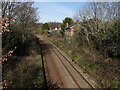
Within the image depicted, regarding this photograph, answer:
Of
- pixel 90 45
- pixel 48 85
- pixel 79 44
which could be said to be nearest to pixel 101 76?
pixel 48 85

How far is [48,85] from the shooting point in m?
8.26

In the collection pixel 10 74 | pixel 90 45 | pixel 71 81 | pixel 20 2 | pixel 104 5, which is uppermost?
pixel 20 2

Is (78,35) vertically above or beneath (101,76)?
above

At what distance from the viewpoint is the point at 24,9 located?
2200 cm

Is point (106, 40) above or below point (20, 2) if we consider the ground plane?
below

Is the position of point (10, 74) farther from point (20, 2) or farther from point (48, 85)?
point (20, 2)

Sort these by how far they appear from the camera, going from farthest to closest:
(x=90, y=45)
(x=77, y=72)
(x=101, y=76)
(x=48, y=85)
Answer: (x=90, y=45), (x=77, y=72), (x=101, y=76), (x=48, y=85)

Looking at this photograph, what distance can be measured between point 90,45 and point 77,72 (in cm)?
839

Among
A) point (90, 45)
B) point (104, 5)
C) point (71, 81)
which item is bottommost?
point (71, 81)

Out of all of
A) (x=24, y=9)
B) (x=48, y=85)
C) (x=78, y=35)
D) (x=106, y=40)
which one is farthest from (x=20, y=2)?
(x=48, y=85)

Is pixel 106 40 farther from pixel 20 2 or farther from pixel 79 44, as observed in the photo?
pixel 20 2

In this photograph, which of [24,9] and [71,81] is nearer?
[71,81]

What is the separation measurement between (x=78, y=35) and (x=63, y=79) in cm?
1358

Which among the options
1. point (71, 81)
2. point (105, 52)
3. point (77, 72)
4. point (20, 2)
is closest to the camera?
point (71, 81)
